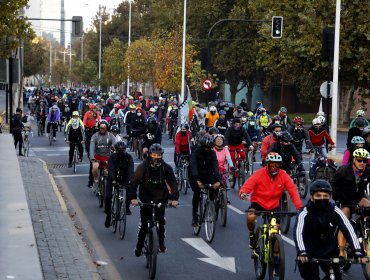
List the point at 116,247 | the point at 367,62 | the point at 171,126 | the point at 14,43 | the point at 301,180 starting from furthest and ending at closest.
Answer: the point at 367,62
the point at 171,126
the point at 14,43
the point at 301,180
the point at 116,247

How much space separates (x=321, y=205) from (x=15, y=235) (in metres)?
4.57

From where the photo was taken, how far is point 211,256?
13.0 m

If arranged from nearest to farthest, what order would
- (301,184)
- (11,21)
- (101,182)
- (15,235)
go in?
(15,235)
(101,182)
(301,184)
(11,21)

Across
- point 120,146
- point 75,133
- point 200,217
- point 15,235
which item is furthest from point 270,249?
point 75,133

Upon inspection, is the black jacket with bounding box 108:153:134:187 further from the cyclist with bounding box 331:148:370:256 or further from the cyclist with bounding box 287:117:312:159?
the cyclist with bounding box 287:117:312:159

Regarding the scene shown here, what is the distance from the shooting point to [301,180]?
1934cm

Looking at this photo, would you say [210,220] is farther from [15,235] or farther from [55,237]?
[15,235]

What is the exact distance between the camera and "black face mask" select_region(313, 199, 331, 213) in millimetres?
8336

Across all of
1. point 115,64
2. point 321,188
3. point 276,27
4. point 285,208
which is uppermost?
point 276,27

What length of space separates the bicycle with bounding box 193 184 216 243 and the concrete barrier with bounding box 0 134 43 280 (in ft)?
9.55

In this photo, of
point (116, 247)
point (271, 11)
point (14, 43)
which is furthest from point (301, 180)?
point (271, 11)

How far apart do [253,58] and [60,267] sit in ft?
185

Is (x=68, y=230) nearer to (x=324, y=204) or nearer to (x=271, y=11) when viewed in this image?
(x=324, y=204)

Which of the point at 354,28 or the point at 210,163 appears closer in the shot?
the point at 210,163
